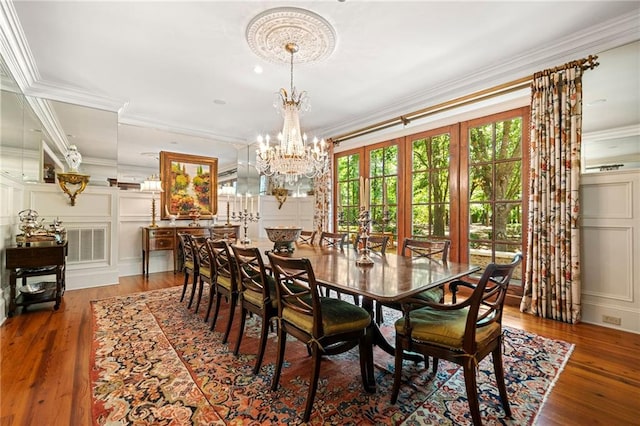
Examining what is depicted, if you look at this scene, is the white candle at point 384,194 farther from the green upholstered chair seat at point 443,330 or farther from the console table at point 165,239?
the green upholstered chair seat at point 443,330

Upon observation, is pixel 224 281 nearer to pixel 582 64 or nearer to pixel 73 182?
pixel 73 182

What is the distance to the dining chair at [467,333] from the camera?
1442 millimetres

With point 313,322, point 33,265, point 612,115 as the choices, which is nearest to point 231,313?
point 313,322

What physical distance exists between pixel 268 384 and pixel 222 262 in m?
1.25

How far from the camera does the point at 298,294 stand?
1782 millimetres

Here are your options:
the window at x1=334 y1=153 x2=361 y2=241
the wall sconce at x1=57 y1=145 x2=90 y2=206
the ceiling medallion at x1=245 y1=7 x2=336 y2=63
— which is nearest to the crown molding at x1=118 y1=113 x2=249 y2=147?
the wall sconce at x1=57 y1=145 x2=90 y2=206

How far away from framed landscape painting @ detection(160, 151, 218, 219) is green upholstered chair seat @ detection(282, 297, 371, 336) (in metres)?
4.49

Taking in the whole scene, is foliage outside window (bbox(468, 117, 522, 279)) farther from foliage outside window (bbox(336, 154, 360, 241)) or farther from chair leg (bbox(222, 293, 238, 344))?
chair leg (bbox(222, 293, 238, 344))

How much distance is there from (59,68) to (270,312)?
12.4ft

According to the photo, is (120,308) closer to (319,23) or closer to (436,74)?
(319,23)

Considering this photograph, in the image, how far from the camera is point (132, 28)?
260 centimetres

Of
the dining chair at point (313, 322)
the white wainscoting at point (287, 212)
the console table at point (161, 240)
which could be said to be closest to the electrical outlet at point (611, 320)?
the dining chair at point (313, 322)

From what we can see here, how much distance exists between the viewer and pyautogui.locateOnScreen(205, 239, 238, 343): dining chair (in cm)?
247

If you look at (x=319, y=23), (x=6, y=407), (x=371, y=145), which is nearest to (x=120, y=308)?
(x=6, y=407)
